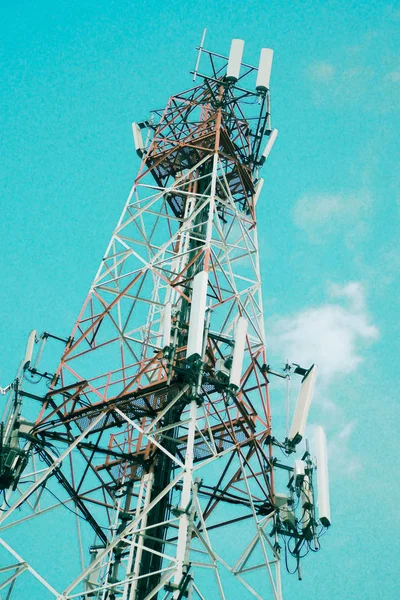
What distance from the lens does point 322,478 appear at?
22828 mm

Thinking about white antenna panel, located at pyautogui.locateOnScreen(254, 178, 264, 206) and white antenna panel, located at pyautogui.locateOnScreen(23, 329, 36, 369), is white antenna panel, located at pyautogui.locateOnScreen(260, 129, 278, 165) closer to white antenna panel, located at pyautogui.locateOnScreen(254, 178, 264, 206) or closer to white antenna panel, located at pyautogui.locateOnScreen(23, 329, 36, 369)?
white antenna panel, located at pyautogui.locateOnScreen(254, 178, 264, 206)

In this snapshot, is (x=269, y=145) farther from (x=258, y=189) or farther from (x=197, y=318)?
(x=197, y=318)

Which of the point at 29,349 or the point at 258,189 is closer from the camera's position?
the point at 29,349

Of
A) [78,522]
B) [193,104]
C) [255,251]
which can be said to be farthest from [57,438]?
[193,104]

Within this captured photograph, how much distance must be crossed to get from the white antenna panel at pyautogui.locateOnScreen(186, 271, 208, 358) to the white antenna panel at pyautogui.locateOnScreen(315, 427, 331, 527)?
5.69m

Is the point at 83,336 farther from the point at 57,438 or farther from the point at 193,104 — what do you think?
the point at 193,104

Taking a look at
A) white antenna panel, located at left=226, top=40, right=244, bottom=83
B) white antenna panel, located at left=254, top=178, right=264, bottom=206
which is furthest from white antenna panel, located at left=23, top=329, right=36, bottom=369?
white antenna panel, located at left=226, top=40, right=244, bottom=83

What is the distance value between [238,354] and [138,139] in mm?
13226

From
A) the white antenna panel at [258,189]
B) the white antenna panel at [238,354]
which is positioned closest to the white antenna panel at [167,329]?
the white antenna panel at [238,354]

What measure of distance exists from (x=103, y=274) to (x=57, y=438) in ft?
19.4

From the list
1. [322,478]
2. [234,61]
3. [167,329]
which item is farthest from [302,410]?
[234,61]

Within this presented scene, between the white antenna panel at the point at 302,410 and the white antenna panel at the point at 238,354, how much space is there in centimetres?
336

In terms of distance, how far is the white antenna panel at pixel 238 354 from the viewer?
21094 mm

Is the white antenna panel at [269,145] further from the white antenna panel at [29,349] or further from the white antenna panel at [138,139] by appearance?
the white antenna panel at [29,349]
